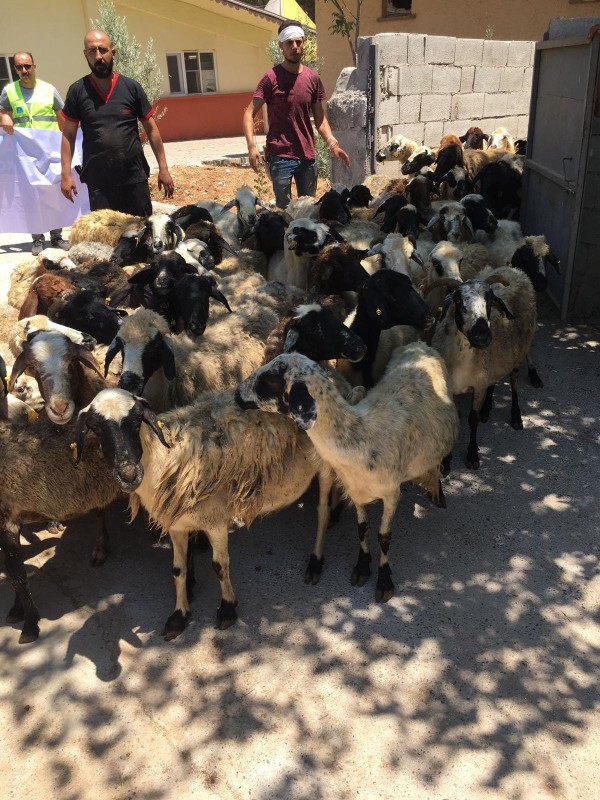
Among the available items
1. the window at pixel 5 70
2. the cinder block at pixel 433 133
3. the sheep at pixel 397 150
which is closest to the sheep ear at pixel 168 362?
the sheep at pixel 397 150

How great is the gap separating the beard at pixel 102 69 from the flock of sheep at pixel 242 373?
1.34m

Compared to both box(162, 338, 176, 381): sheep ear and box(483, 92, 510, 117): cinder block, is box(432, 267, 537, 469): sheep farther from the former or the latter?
box(483, 92, 510, 117): cinder block

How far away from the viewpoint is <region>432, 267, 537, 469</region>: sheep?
425cm

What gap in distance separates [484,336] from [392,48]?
6908 millimetres

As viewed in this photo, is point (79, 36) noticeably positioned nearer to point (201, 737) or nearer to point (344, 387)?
point (344, 387)

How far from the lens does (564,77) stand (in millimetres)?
6742

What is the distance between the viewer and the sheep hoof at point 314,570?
3.64 m

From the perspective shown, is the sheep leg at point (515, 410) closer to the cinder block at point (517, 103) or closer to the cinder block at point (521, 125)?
the cinder block at point (517, 103)

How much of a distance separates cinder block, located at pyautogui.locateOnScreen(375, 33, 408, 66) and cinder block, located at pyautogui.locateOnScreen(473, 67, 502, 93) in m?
2.24

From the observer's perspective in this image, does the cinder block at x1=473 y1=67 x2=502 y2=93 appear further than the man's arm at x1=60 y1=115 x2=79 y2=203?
Yes

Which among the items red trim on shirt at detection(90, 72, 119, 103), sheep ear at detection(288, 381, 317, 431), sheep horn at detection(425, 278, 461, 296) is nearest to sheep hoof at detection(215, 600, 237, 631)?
sheep ear at detection(288, 381, 317, 431)

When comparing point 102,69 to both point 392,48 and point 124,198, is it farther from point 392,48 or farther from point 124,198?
point 392,48

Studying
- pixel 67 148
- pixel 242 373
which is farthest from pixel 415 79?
pixel 242 373

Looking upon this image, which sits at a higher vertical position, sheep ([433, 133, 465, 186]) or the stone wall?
the stone wall
